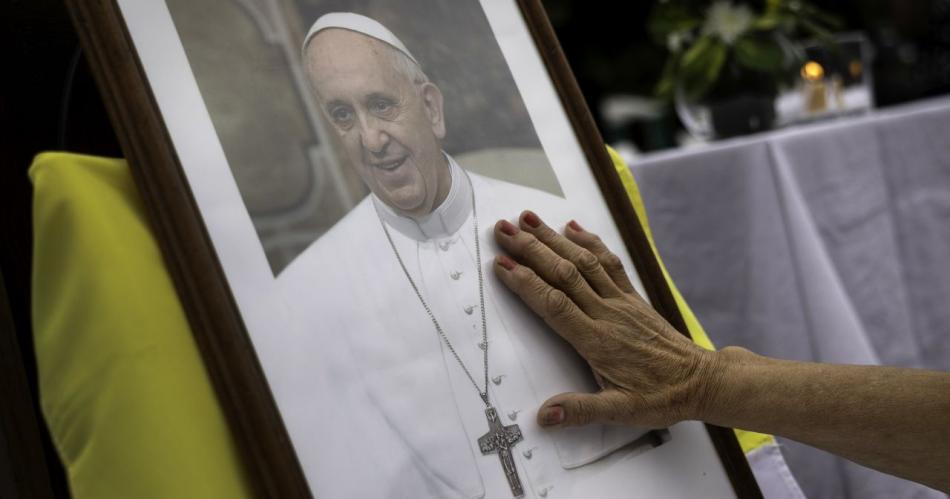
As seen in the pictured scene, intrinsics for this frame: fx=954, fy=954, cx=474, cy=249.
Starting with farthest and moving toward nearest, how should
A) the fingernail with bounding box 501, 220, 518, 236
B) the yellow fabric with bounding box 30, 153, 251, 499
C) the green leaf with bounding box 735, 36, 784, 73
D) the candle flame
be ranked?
the candle flame → the green leaf with bounding box 735, 36, 784, 73 → the fingernail with bounding box 501, 220, 518, 236 → the yellow fabric with bounding box 30, 153, 251, 499

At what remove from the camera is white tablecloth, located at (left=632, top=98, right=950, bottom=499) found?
5.05 feet

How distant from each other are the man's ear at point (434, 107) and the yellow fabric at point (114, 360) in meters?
0.29

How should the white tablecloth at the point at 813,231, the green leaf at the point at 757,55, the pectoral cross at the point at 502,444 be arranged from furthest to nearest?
the green leaf at the point at 757,55
the white tablecloth at the point at 813,231
the pectoral cross at the point at 502,444

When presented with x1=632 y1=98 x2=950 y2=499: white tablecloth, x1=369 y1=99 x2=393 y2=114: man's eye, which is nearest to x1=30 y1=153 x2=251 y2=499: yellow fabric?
x1=369 y1=99 x2=393 y2=114: man's eye

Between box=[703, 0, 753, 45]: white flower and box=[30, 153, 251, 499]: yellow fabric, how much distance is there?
144cm

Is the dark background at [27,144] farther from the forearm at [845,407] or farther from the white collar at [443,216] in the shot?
the forearm at [845,407]

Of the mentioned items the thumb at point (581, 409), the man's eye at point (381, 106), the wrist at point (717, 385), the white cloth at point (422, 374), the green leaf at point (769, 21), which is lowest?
the wrist at point (717, 385)

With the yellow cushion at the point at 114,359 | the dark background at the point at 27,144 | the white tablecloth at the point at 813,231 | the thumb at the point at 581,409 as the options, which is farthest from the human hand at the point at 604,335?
the white tablecloth at the point at 813,231

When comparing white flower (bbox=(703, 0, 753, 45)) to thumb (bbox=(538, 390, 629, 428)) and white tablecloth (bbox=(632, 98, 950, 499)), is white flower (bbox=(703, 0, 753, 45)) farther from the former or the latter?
thumb (bbox=(538, 390, 629, 428))

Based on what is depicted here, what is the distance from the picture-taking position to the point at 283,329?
706 millimetres

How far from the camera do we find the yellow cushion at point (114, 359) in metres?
0.67

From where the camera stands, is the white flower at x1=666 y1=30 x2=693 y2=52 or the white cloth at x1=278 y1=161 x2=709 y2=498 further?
the white flower at x1=666 y1=30 x2=693 y2=52

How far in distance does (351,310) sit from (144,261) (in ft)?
0.52

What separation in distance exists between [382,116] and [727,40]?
1.22 meters
